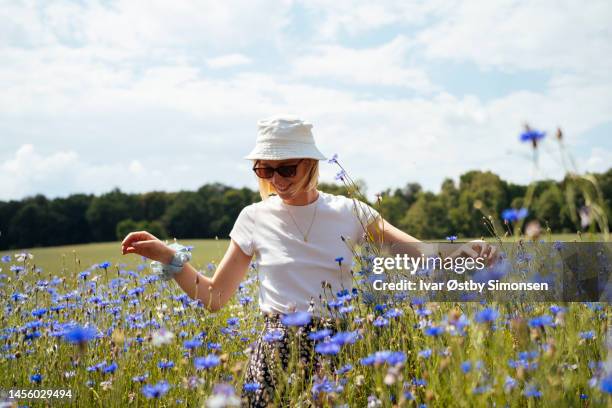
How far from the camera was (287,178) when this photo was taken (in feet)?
9.12

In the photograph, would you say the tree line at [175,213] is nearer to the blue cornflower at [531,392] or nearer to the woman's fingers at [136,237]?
the woman's fingers at [136,237]

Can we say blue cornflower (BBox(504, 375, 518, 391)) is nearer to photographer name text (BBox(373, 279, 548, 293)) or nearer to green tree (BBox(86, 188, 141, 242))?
photographer name text (BBox(373, 279, 548, 293))

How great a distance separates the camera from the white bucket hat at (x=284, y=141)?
2.73 m

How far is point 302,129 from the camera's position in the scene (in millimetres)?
2818

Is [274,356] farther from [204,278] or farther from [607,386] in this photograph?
[607,386]

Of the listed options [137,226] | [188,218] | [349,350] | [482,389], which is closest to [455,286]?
[349,350]

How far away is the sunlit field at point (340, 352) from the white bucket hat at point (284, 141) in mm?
695

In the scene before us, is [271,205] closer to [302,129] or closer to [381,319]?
[302,129]

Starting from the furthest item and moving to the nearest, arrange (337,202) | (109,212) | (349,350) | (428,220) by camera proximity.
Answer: (109,212) → (428,220) → (337,202) → (349,350)

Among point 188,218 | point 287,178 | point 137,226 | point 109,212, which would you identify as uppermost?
point 109,212

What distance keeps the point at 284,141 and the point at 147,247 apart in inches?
33.1

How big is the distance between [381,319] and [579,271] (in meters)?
1.44

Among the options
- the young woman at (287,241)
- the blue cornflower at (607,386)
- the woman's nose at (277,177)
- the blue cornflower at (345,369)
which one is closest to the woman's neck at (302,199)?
the young woman at (287,241)

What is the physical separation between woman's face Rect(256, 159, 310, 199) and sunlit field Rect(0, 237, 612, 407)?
570 mm
